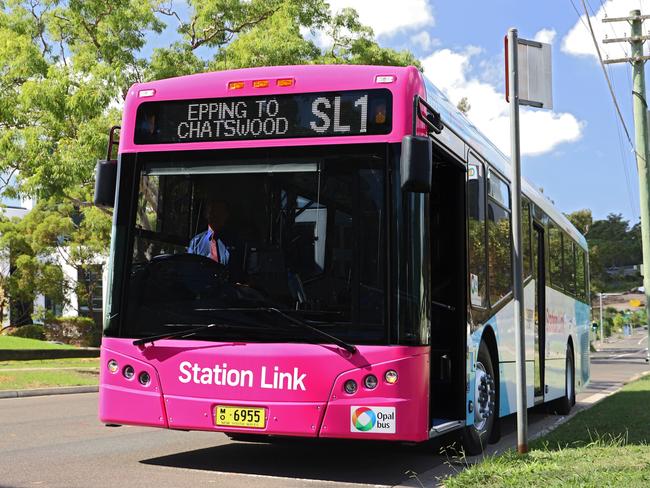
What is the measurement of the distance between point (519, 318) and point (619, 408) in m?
6.56

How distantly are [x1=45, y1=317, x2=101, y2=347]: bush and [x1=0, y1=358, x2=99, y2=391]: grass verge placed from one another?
15.4 m

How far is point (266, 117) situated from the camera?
25.8 feet

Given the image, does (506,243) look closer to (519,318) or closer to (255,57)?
(519,318)

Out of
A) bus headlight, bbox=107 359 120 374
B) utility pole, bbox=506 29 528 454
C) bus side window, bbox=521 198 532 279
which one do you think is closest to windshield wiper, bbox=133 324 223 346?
bus headlight, bbox=107 359 120 374

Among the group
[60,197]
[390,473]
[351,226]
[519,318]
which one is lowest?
[390,473]

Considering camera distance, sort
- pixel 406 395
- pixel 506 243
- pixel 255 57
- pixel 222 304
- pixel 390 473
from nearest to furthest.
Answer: pixel 406 395, pixel 222 304, pixel 390 473, pixel 506 243, pixel 255 57

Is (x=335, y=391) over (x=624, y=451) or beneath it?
over

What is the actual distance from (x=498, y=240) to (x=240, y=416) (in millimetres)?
4182

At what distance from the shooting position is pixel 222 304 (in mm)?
7594

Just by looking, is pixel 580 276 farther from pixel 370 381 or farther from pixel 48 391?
pixel 370 381

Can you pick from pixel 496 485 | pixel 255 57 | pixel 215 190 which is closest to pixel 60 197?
pixel 255 57

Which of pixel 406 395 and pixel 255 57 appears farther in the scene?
pixel 255 57

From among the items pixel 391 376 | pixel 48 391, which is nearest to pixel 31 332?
pixel 48 391

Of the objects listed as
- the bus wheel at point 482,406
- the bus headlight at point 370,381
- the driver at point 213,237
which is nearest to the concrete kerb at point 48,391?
the bus wheel at point 482,406
